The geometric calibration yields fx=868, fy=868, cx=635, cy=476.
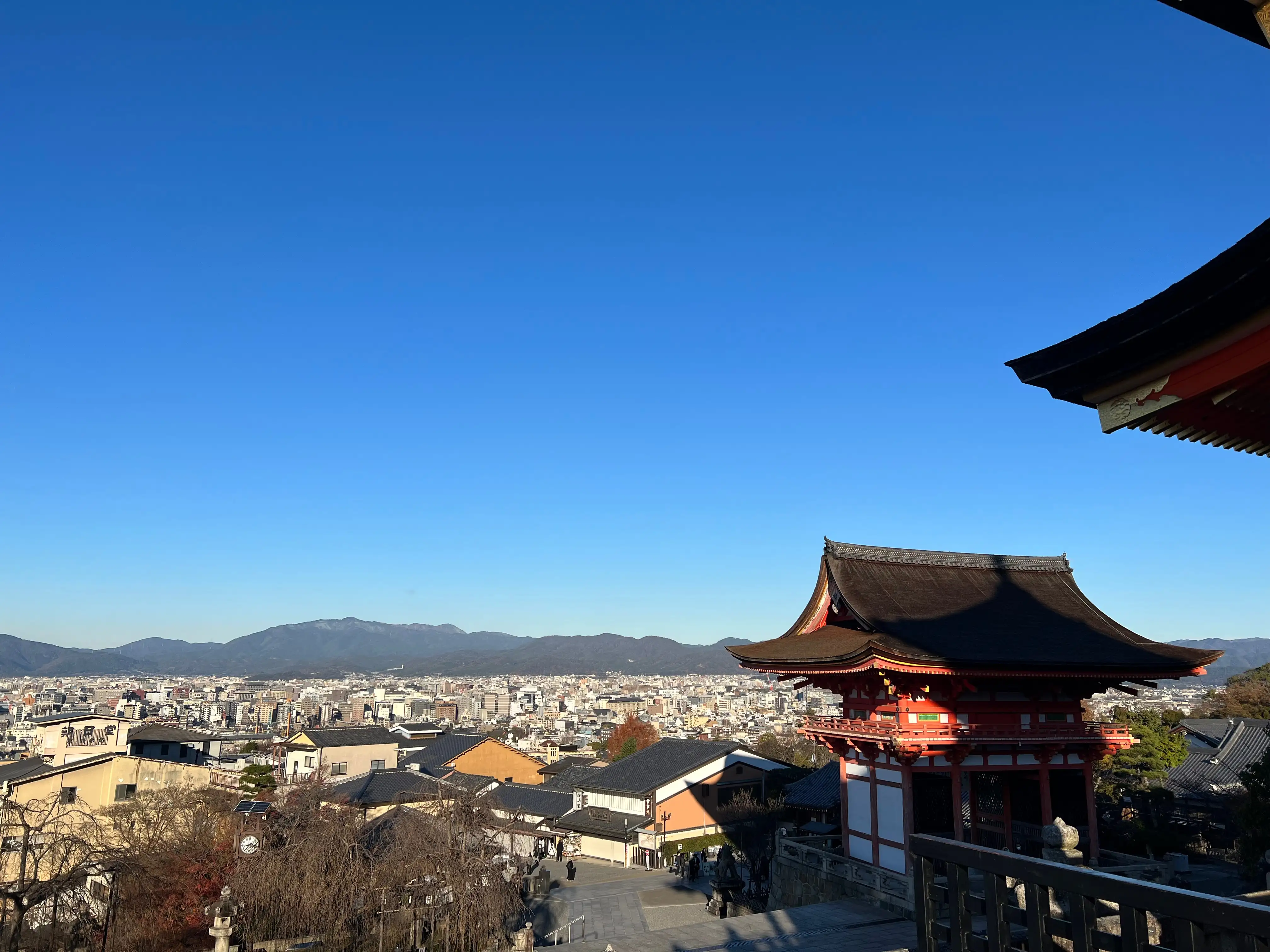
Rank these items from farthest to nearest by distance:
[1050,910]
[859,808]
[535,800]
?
[535,800] < [859,808] < [1050,910]

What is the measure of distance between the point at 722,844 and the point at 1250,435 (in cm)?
3305

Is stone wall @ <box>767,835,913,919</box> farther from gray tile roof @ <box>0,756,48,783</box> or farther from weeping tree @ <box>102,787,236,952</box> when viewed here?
gray tile roof @ <box>0,756,48,783</box>

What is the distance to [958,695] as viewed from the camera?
16.7 m

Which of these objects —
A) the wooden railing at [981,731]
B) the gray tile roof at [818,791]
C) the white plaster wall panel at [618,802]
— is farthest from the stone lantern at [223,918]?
the white plaster wall panel at [618,802]

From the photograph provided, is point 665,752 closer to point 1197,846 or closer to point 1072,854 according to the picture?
point 1197,846

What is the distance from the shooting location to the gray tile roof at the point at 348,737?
2133 inches

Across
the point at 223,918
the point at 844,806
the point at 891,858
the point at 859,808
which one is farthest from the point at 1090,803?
the point at 223,918

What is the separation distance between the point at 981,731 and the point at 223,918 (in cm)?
1428

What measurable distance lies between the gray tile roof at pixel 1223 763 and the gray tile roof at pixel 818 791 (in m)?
12.3

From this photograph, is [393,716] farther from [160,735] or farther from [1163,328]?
[1163,328]

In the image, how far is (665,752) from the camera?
41219 mm

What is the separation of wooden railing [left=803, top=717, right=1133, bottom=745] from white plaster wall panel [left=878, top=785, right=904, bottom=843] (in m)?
1.36

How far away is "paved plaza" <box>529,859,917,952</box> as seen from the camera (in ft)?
45.9

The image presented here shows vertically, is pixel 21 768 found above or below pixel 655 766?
below
